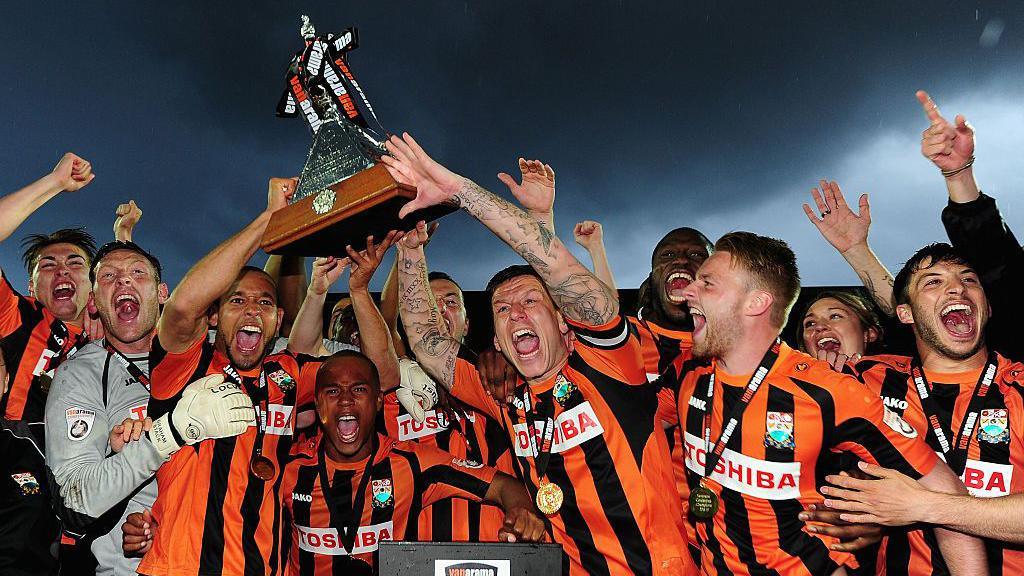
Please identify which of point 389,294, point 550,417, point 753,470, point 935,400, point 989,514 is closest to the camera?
point 989,514

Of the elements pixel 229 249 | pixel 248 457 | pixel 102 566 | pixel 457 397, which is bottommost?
pixel 102 566

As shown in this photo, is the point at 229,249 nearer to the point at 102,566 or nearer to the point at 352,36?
the point at 352,36

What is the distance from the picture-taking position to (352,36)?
297 centimetres

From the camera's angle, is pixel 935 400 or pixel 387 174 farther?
pixel 935 400

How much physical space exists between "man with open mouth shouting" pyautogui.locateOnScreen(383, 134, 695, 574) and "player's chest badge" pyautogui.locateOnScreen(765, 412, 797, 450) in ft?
1.25

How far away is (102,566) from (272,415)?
899 mm

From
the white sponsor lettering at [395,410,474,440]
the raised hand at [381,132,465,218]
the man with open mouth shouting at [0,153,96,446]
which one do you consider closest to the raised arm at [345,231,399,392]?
the white sponsor lettering at [395,410,474,440]

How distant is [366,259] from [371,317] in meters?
0.39

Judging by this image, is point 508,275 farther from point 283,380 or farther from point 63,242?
point 63,242

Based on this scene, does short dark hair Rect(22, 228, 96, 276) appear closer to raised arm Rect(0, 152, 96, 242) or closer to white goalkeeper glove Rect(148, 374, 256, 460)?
raised arm Rect(0, 152, 96, 242)

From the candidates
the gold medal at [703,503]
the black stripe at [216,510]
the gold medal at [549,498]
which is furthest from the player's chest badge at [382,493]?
the gold medal at [703,503]

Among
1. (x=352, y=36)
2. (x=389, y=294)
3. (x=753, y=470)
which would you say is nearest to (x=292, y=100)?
(x=352, y=36)

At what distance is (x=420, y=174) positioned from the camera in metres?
2.62

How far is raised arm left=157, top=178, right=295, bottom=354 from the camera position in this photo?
2.98 m
